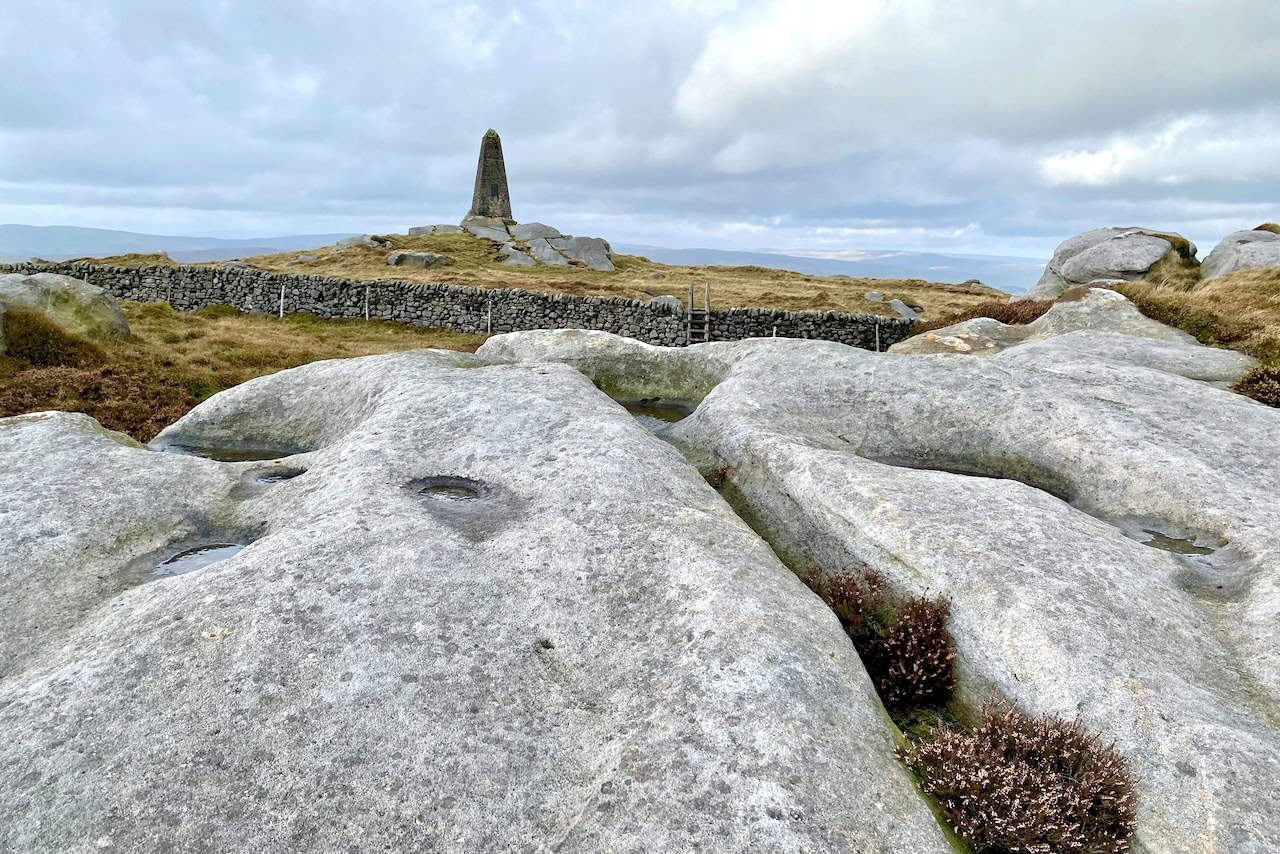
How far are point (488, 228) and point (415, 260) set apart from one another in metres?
22.7

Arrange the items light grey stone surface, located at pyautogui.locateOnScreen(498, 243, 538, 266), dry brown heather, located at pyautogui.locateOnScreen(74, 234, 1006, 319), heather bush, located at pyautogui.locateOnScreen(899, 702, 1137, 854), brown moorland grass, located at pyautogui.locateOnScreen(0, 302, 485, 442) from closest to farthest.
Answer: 1. heather bush, located at pyautogui.locateOnScreen(899, 702, 1137, 854)
2. brown moorland grass, located at pyautogui.locateOnScreen(0, 302, 485, 442)
3. dry brown heather, located at pyautogui.locateOnScreen(74, 234, 1006, 319)
4. light grey stone surface, located at pyautogui.locateOnScreen(498, 243, 538, 266)

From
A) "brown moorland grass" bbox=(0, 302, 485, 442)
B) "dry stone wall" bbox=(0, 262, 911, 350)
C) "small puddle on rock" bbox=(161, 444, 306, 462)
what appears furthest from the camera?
"dry stone wall" bbox=(0, 262, 911, 350)

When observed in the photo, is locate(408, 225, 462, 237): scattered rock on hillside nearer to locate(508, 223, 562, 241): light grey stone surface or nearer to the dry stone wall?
locate(508, 223, 562, 241): light grey stone surface

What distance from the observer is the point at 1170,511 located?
37.1ft

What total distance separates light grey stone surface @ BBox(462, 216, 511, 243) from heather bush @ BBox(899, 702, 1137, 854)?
102577mm

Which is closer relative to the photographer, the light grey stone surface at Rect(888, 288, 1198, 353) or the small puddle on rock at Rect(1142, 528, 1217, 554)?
the small puddle on rock at Rect(1142, 528, 1217, 554)

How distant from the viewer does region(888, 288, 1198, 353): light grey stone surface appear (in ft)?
81.9

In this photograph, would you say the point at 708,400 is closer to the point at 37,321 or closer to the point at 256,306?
the point at 37,321

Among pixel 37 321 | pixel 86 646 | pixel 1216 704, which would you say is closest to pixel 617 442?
pixel 86 646

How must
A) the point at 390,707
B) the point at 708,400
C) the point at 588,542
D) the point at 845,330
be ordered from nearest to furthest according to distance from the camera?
the point at 390,707 < the point at 588,542 < the point at 708,400 < the point at 845,330

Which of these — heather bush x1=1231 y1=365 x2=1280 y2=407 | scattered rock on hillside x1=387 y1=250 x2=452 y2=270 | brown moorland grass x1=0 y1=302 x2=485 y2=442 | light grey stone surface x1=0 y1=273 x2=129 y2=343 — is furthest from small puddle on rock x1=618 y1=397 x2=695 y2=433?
scattered rock on hillside x1=387 y1=250 x2=452 y2=270

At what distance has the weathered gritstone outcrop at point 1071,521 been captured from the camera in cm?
714

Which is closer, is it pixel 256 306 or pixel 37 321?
pixel 37 321

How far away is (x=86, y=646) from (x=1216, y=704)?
11329 mm
